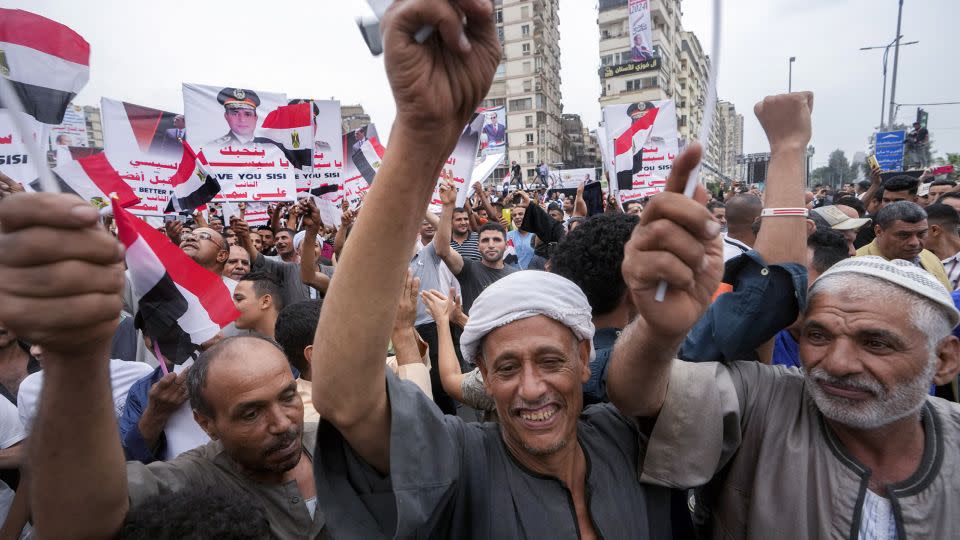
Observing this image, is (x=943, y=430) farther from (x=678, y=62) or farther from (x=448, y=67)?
(x=678, y=62)

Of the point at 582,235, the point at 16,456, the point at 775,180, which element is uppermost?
the point at 775,180

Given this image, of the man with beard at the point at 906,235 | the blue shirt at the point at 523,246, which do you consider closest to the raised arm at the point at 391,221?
the man with beard at the point at 906,235

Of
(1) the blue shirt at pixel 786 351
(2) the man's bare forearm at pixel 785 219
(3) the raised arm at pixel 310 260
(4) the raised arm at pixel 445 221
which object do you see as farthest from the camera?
(3) the raised arm at pixel 310 260

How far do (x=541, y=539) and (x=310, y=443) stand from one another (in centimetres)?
116

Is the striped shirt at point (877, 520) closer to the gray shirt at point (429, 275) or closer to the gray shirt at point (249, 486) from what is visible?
the gray shirt at point (249, 486)

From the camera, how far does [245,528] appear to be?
4.66 feet

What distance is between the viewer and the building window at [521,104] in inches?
2665

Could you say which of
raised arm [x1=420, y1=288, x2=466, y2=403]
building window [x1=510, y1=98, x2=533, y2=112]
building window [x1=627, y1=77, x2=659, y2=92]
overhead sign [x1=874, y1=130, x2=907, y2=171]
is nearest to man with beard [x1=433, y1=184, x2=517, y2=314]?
raised arm [x1=420, y1=288, x2=466, y2=403]

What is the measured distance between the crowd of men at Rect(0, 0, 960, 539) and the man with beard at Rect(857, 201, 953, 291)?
3082 millimetres

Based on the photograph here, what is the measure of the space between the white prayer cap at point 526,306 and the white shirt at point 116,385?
1.85 metres

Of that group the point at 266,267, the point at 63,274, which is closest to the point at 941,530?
the point at 63,274

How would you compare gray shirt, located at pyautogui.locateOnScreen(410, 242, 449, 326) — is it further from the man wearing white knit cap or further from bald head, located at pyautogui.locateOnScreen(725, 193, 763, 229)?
the man wearing white knit cap

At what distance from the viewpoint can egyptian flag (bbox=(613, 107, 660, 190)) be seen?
24.7 feet

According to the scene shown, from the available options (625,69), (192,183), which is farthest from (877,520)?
(625,69)
